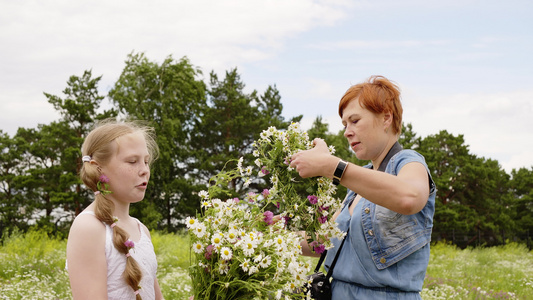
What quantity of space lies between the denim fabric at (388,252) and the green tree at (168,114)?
26.2 m

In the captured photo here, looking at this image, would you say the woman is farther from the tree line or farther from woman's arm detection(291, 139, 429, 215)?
the tree line

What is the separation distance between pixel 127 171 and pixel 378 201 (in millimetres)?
1170

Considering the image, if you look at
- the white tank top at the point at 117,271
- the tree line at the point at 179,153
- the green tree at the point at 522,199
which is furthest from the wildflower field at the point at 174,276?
the green tree at the point at 522,199

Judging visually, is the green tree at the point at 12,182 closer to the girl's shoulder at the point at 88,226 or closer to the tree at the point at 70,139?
the tree at the point at 70,139

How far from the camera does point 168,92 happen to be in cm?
3073

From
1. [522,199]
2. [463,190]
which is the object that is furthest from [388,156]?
[522,199]

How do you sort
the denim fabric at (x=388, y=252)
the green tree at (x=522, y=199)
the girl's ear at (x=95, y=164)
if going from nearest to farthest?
the denim fabric at (x=388, y=252) < the girl's ear at (x=95, y=164) < the green tree at (x=522, y=199)

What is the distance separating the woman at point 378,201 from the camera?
2.02m

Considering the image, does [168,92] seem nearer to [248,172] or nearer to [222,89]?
[222,89]

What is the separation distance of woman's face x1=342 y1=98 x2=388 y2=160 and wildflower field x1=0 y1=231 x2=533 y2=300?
4350 millimetres

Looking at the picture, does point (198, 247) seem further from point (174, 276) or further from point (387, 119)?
point (174, 276)

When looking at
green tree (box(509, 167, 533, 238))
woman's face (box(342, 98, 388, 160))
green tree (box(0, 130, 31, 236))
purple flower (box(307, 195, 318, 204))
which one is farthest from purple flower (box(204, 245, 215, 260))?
green tree (box(509, 167, 533, 238))

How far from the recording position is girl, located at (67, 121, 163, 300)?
79.2 inches

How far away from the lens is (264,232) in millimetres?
2199
